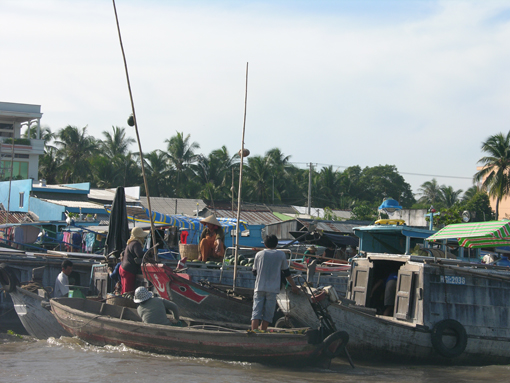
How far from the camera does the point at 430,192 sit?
57344mm

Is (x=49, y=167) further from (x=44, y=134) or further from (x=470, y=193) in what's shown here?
(x=470, y=193)

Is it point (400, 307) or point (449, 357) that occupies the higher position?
point (400, 307)

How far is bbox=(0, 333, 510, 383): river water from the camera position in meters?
6.69

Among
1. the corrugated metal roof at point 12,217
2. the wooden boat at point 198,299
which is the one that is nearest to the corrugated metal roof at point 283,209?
the corrugated metal roof at point 12,217

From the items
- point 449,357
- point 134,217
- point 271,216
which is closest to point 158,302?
point 449,357

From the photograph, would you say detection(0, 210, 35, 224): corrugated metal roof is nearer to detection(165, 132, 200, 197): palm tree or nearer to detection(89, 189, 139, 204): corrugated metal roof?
detection(89, 189, 139, 204): corrugated metal roof

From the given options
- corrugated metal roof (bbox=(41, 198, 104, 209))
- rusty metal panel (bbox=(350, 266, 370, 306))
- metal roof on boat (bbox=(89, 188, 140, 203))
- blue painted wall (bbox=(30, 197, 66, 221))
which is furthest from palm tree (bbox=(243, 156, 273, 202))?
rusty metal panel (bbox=(350, 266, 370, 306))

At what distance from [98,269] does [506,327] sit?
7599mm

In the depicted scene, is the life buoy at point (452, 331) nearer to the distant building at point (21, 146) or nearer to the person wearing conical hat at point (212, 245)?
the person wearing conical hat at point (212, 245)

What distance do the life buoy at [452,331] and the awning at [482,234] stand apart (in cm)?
177

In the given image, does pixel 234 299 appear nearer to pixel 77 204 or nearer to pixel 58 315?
pixel 58 315

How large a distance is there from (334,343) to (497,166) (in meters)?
33.9

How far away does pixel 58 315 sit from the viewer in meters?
8.80

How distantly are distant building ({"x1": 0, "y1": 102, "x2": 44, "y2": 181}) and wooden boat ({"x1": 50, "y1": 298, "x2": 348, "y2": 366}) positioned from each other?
32.3 meters
